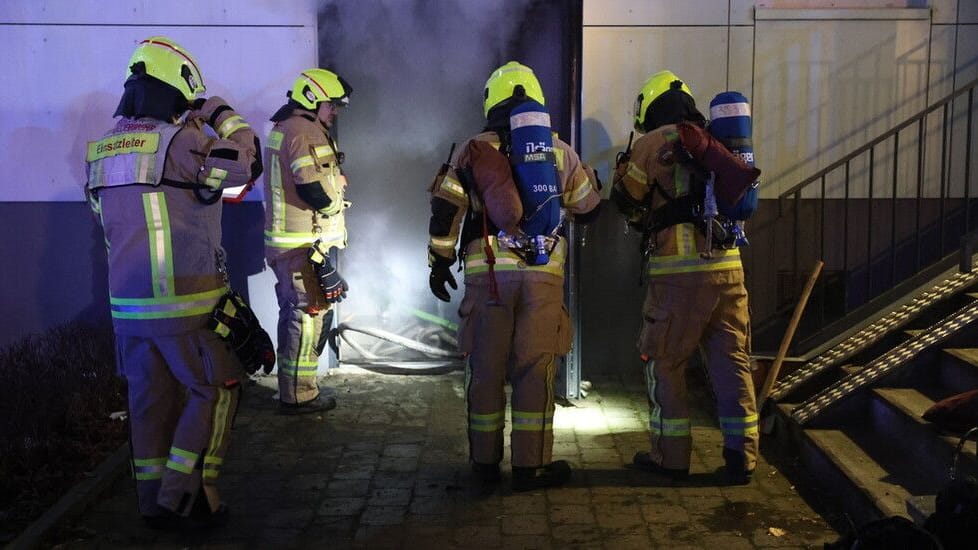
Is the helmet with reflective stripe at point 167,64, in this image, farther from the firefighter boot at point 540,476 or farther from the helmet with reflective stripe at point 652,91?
the firefighter boot at point 540,476

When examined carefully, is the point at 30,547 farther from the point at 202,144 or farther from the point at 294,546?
the point at 202,144

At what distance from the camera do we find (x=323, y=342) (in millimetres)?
6996

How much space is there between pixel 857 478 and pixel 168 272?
3.64 meters

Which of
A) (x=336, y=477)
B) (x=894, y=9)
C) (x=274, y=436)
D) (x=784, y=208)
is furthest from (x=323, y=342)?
(x=894, y=9)

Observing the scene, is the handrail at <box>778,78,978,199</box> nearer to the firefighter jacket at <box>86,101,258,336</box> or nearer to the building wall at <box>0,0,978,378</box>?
the building wall at <box>0,0,978,378</box>

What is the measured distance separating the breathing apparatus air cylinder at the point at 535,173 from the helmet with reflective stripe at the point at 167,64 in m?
1.67

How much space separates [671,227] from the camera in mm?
5258

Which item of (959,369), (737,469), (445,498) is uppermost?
(959,369)

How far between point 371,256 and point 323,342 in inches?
43.1

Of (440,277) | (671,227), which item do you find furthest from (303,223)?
(671,227)

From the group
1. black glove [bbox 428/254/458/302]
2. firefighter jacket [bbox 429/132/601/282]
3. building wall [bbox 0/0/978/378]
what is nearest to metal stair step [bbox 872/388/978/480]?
firefighter jacket [bbox 429/132/601/282]

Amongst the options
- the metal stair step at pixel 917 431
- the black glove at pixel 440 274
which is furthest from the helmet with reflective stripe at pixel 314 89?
the metal stair step at pixel 917 431

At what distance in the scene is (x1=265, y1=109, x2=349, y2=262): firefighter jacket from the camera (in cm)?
644

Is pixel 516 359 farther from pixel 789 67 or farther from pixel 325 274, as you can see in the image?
pixel 789 67
